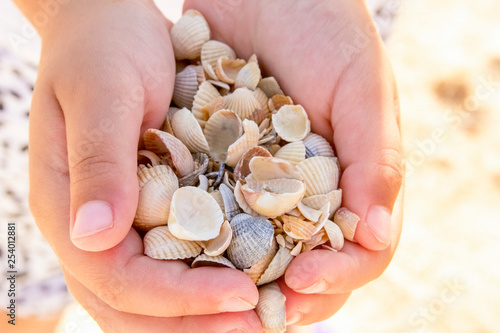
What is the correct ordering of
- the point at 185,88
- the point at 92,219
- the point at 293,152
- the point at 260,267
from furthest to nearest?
the point at 185,88
the point at 293,152
the point at 260,267
the point at 92,219

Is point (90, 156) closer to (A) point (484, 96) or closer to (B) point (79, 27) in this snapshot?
(B) point (79, 27)

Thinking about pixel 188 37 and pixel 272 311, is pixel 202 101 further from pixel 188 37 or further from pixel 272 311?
pixel 272 311

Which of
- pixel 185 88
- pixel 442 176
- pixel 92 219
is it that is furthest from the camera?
pixel 442 176

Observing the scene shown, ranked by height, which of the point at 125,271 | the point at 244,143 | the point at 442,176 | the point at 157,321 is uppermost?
the point at 244,143

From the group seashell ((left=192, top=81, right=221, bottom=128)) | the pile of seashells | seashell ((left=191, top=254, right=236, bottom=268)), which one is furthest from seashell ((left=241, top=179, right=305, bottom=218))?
seashell ((left=192, top=81, right=221, bottom=128))

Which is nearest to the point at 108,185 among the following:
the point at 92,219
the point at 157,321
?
the point at 92,219

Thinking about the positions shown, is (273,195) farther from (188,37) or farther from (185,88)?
(188,37)

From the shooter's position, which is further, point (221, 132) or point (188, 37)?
point (188, 37)

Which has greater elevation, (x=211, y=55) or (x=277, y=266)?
(x=211, y=55)
